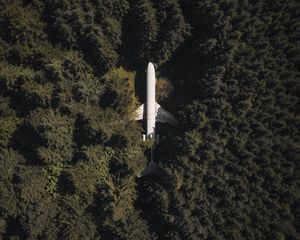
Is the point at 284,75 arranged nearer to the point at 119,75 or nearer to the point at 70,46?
the point at 119,75

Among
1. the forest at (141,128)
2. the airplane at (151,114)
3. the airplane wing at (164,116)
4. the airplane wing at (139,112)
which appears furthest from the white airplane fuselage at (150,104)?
the forest at (141,128)

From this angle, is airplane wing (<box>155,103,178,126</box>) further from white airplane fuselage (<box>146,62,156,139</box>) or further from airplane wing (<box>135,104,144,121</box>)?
airplane wing (<box>135,104,144,121</box>)

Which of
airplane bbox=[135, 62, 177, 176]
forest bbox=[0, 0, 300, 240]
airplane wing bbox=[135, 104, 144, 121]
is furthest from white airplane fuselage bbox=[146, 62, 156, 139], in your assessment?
forest bbox=[0, 0, 300, 240]

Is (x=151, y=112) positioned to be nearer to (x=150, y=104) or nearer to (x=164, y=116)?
(x=150, y=104)

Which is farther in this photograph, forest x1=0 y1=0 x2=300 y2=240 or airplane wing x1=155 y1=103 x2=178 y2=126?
airplane wing x1=155 y1=103 x2=178 y2=126

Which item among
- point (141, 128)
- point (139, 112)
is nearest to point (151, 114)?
point (139, 112)

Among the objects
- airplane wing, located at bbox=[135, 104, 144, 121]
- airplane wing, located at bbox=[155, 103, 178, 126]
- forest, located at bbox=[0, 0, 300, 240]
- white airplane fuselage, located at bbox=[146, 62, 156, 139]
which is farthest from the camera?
airplane wing, located at bbox=[155, 103, 178, 126]
